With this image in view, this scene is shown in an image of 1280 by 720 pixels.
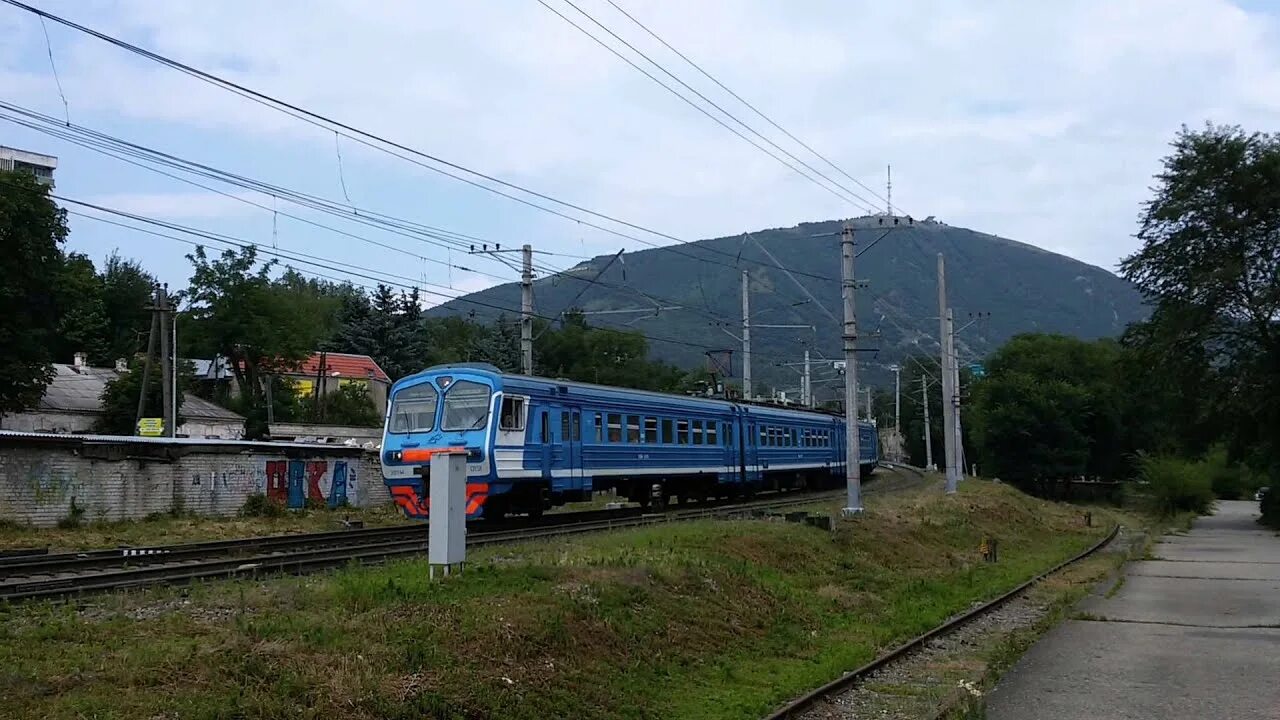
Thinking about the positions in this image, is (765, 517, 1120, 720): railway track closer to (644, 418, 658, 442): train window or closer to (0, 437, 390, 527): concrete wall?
(644, 418, 658, 442): train window

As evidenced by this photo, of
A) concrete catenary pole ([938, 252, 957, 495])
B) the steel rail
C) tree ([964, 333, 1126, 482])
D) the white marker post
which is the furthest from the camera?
tree ([964, 333, 1126, 482])

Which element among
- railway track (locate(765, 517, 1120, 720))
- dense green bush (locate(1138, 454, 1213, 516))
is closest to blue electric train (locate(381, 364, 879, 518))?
railway track (locate(765, 517, 1120, 720))

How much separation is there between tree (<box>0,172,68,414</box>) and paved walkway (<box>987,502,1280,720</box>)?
40.4m

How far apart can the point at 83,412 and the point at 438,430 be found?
4096 centimetres

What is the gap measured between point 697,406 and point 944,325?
12.6 m

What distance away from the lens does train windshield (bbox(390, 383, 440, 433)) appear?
21.8 meters

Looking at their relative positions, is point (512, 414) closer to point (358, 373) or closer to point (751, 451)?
point (751, 451)

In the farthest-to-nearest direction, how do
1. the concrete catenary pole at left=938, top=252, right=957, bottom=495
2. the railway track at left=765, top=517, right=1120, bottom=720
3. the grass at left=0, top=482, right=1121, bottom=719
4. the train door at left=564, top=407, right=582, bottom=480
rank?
the concrete catenary pole at left=938, top=252, right=957, bottom=495, the train door at left=564, top=407, right=582, bottom=480, the railway track at left=765, top=517, right=1120, bottom=720, the grass at left=0, top=482, right=1121, bottom=719

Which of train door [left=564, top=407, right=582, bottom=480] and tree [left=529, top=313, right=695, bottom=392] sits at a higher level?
tree [left=529, top=313, right=695, bottom=392]

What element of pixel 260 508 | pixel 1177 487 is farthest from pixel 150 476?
pixel 1177 487

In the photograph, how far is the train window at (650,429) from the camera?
26.5 m

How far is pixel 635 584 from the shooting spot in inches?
505

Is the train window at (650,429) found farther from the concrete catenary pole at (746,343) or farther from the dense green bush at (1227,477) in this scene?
the dense green bush at (1227,477)

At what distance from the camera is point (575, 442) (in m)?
23.4
